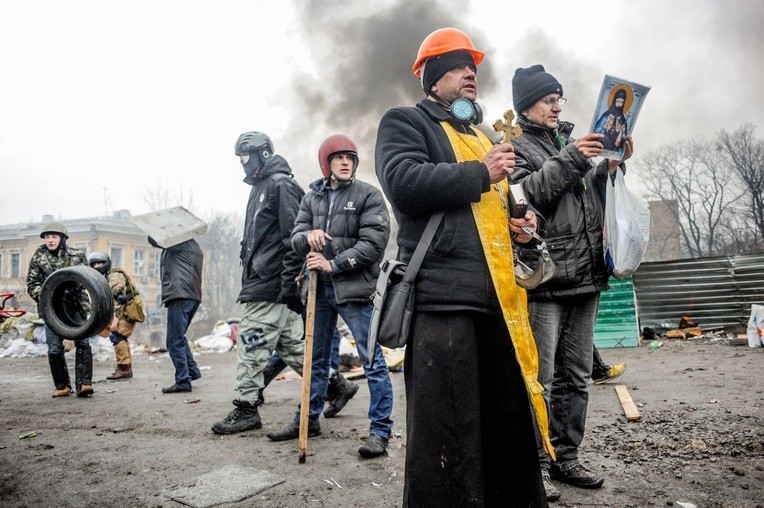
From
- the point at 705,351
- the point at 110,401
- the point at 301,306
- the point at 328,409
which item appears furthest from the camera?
the point at 705,351

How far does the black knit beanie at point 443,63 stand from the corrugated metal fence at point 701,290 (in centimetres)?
1038

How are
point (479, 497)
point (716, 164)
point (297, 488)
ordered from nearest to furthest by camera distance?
1. point (479, 497)
2. point (297, 488)
3. point (716, 164)

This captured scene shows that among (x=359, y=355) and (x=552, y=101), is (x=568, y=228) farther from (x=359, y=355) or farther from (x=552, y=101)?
(x=359, y=355)

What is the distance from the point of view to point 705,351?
28.2ft

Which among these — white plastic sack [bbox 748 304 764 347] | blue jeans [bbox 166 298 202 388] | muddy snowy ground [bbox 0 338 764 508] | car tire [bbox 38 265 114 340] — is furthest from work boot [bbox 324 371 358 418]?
white plastic sack [bbox 748 304 764 347]

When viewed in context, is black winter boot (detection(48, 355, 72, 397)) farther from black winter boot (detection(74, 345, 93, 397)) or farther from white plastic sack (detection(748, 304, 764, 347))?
white plastic sack (detection(748, 304, 764, 347))

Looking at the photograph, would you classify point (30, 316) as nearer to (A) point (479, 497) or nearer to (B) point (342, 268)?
(B) point (342, 268)

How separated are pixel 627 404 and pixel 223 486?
3.42 m

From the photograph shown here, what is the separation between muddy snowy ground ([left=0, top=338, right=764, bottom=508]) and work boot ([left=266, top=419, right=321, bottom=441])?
61mm

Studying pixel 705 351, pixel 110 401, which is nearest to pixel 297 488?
pixel 110 401

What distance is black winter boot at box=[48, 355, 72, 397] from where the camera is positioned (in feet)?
21.4

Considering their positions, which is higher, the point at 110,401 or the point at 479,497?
the point at 479,497

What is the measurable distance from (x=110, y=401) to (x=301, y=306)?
3.17m

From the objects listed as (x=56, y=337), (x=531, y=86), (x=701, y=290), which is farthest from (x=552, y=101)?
(x=701, y=290)
